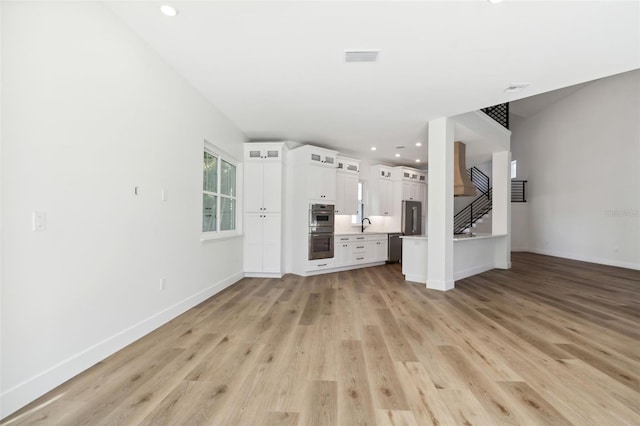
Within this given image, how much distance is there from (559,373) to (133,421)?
2.79 meters

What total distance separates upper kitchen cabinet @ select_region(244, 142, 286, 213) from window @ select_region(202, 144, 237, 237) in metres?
0.28

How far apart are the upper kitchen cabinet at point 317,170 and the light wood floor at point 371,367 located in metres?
2.40

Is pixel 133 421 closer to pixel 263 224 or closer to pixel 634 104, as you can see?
pixel 263 224

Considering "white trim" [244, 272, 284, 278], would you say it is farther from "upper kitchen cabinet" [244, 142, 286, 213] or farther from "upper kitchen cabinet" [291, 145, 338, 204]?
"upper kitchen cabinet" [291, 145, 338, 204]

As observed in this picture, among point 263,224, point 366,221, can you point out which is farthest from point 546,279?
point 263,224

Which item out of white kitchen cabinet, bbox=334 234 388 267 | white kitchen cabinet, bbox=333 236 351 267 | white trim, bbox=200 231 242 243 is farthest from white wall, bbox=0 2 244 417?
white kitchen cabinet, bbox=334 234 388 267

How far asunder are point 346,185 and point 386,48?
3962 mm

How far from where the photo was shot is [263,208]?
5.38 meters

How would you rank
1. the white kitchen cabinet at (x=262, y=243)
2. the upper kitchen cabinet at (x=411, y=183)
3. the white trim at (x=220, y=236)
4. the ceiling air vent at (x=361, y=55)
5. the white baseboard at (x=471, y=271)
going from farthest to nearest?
the upper kitchen cabinet at (x=411, y=183) < the white kitchen cabinet at (x=262, y=243) < the white baseboard at (x=471, y=271) < the white trim at (x=220, y=236) < the ceiling air vent at (x=361, y=55)

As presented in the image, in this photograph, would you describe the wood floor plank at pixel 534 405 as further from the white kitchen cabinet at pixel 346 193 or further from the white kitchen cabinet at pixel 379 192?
the white kitchen cabinet at pixel 379 192

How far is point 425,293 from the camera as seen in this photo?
428 cm

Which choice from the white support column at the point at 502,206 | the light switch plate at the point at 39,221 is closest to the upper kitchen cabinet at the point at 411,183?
the white support column at the point at 502,206

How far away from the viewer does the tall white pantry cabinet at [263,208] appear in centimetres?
536

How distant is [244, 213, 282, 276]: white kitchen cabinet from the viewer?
5.35m
